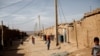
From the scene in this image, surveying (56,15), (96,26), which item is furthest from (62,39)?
(96,26)

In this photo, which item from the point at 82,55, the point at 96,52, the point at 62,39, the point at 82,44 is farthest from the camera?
the point at 62,39

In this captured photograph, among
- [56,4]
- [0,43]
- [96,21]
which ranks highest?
[56,4]

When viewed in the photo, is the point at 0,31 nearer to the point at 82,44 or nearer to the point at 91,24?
the point at 82,44

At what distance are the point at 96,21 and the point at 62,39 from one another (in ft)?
52.5

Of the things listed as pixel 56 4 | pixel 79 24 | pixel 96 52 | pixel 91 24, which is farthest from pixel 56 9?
pixel 96 52

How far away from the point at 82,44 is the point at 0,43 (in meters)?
13.3

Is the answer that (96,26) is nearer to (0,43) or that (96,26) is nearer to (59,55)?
(59,55)

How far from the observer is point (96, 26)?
45.6ft

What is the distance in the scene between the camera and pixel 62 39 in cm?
2969

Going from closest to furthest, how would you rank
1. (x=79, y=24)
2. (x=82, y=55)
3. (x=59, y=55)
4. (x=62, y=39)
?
1. (x=82, y=55)
2. (x=59, y=55)
3. (x=79, y=24)
4. (x=62, y=39)

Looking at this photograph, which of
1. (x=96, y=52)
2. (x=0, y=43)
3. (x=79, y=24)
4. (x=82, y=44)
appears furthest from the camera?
(x=0, y=43)

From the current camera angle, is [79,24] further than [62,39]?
No

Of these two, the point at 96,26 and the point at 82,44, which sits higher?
the point at 96,26

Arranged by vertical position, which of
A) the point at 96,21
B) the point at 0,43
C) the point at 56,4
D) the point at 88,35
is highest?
the point at 56,4
